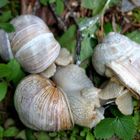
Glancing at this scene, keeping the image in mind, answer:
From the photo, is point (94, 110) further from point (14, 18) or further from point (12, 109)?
point (14, 18)

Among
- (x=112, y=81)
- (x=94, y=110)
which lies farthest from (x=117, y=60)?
(x=94, y=110)

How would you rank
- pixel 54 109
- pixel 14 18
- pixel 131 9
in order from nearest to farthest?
pixel 54 109 → pixel 14 18 → pixel 131 9

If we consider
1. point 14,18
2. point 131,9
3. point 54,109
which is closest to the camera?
point 54,109

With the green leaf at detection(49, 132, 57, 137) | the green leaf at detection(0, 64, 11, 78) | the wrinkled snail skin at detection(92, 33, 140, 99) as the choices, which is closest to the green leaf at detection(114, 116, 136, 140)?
the wrinkled snail skin at detection(92, 33, 140, 99)

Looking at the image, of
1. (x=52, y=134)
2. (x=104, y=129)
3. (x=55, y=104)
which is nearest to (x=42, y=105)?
(x=55, y=104)

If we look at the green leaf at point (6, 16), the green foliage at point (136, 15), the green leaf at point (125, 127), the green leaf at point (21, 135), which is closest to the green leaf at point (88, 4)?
the green foliage at point (136, 15)

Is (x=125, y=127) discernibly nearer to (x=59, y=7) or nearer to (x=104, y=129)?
(x=104, y=129)

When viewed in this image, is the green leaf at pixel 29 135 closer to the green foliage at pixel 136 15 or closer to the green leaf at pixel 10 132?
the green leaf at pixel 10 132
